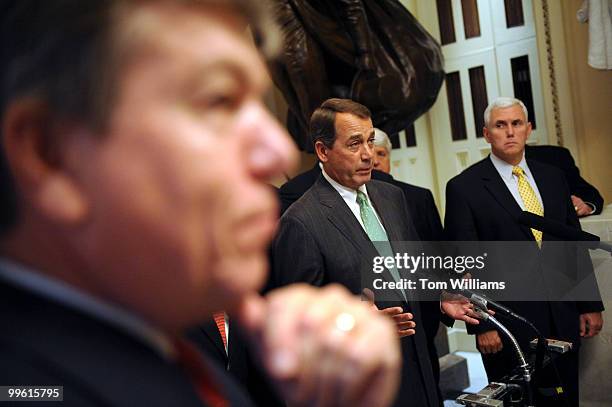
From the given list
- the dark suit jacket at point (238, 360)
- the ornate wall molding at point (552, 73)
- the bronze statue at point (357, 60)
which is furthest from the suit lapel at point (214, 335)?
the ornate wall molding at point (552, 73)

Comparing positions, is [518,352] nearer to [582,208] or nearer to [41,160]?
[582,208]

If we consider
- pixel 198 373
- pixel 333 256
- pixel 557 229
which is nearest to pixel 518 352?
pixel 557 229

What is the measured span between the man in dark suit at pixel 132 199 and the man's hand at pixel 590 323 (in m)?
3.52

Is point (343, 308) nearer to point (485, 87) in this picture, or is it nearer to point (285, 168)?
point (285, 168)

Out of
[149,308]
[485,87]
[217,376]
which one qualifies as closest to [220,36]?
[149,308]

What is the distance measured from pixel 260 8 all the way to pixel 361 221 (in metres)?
2.34

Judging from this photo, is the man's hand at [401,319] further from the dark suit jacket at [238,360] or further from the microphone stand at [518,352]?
the dark suit jacket at [238,360]

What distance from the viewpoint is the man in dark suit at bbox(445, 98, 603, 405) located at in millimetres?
3475

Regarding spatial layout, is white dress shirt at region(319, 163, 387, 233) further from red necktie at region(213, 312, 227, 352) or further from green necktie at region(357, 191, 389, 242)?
red necktie at region(213, 312, 227, 352)

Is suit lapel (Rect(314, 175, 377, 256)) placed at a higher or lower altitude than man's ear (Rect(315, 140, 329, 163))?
lower

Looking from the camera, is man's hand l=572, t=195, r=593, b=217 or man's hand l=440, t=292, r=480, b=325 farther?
man's hand l=572, t=195, r=593, b=217

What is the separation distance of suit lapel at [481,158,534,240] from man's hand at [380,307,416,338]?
4.33ft

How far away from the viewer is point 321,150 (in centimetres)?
312

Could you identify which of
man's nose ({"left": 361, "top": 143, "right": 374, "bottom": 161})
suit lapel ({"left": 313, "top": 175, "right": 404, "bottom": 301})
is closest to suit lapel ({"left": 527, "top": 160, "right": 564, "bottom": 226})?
man's nose ({"left": 361, "top": 143, "right": 374, "bottom": 161})
